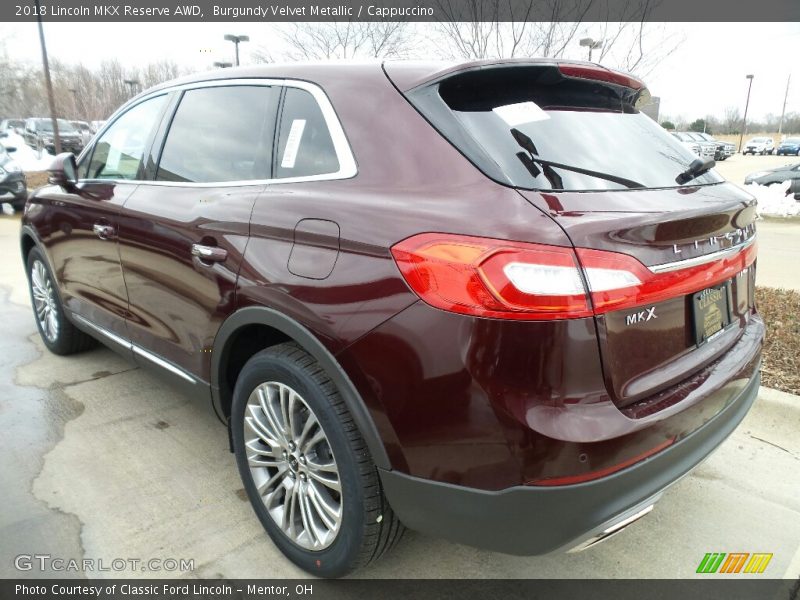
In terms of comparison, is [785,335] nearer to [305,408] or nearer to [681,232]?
[681,232]

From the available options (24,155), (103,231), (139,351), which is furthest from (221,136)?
(24,155)

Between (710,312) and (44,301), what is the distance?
446 cm

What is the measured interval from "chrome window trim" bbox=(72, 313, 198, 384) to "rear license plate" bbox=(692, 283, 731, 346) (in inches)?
80.7

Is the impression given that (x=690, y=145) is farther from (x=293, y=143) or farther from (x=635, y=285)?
(x=635, y=285)

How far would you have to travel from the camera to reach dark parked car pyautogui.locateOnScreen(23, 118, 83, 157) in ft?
75.3

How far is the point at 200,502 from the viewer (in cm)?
267

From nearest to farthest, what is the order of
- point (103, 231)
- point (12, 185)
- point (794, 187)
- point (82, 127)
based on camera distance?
point (103, 231) → point (12, 185) → point (794, 187) → point (82, 127)

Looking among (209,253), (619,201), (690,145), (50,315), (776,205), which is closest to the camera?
(619,201)

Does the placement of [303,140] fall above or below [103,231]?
above

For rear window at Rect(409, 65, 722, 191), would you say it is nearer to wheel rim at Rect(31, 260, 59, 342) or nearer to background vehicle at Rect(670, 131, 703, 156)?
background vehicle at Rect(670, 131, 703, 156)

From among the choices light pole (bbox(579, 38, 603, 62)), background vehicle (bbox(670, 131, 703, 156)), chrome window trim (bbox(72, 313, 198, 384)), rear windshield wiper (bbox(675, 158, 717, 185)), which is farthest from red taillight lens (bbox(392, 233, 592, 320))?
light pole (bbox(579, 38, 603, 62))

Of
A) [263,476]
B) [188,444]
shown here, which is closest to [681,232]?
[263,476]

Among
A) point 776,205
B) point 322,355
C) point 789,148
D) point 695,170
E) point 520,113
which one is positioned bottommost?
point 789,148

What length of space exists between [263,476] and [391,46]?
35.1ft
